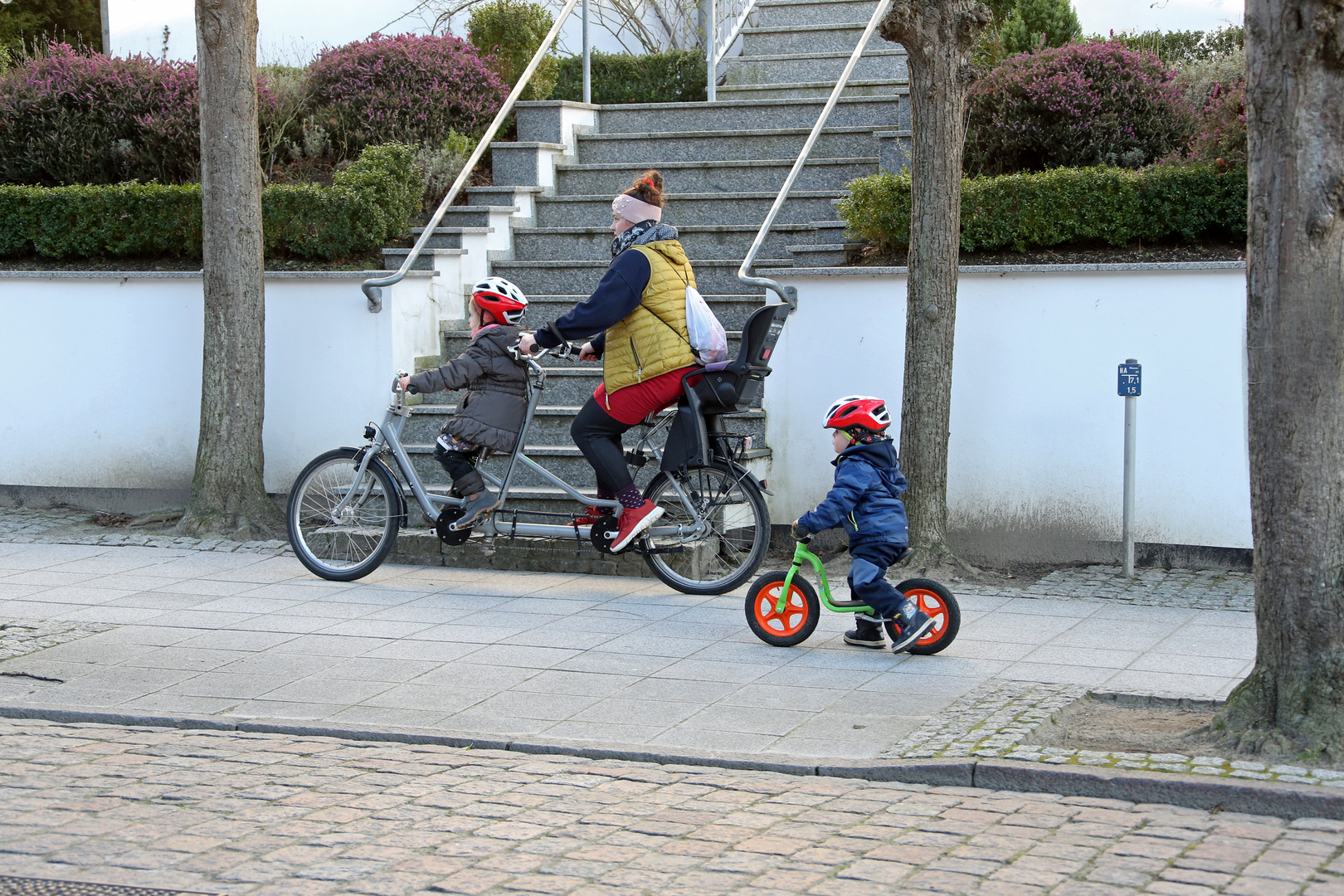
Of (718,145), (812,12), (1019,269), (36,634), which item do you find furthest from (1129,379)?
(812,12)

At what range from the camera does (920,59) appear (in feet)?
26.8

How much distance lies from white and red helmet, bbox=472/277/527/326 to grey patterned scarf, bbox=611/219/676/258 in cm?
67

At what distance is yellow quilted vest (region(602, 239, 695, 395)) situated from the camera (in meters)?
7.59

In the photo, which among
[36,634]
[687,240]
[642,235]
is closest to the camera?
[36,634]

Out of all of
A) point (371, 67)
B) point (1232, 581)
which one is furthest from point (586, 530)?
point (371, 67)

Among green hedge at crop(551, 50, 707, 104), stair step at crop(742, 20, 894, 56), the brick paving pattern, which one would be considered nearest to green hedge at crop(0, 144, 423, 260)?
the brick paving pattern

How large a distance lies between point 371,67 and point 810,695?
25.7 feet

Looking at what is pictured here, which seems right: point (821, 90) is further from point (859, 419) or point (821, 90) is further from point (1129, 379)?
point (859, 419)

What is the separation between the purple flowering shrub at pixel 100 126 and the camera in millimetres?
11516

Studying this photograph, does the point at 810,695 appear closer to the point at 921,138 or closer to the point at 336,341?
the point at 921,138

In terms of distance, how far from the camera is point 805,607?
265 inches

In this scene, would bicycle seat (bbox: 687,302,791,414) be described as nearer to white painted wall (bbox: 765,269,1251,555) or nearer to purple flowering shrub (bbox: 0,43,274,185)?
white painted wall (bbox: 765,269,1251,555)

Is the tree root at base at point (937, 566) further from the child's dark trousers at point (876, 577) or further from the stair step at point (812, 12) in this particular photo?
the stair step at point (812, 12)

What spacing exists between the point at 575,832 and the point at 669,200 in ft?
24.4
